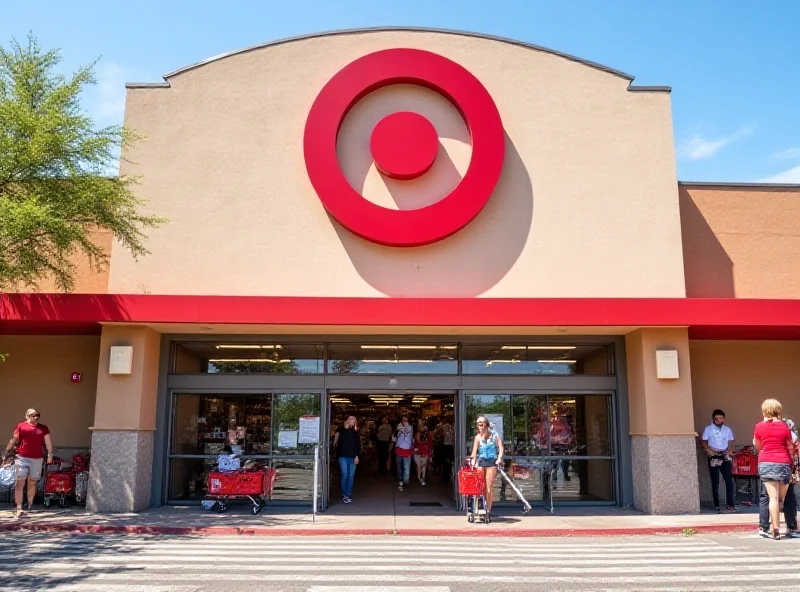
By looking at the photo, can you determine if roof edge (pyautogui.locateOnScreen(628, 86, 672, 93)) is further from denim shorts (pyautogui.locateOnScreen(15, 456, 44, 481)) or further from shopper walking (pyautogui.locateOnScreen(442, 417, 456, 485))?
denim shorts (pyautogui.locateOnScreen(15, 456, 44, 481))

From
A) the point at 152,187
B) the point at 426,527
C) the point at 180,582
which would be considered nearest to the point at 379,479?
the point at 426,527

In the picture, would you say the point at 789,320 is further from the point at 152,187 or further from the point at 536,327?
the point at 152,187

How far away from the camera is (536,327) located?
13078mm

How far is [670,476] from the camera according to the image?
12.8 metres

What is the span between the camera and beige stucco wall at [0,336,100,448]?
564 inches

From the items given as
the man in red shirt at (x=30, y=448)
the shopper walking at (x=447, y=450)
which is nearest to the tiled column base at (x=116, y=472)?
the man in red shirt at (x=30, y=448)

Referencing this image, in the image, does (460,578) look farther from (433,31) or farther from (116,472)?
(433,31)

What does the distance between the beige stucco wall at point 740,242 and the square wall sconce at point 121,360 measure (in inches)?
437

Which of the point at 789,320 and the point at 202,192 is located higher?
the point at 202,192

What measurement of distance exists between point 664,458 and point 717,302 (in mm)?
2973

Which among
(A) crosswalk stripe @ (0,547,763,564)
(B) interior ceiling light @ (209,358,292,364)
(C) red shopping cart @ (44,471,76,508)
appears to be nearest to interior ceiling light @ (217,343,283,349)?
(B) interior ceiling light @ (209,358,292,364)

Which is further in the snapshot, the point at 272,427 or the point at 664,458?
the point at 272,427

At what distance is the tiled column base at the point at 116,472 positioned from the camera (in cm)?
1255

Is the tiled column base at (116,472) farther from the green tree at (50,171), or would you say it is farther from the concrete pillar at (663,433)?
the concrete pillar at (663,433)
